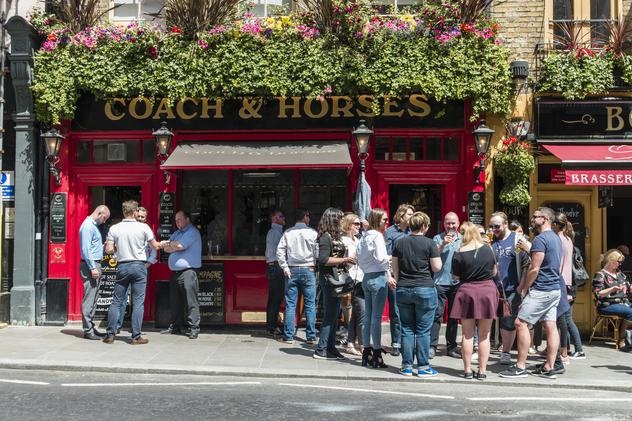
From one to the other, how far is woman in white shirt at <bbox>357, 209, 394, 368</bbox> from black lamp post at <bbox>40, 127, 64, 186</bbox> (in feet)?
18.6

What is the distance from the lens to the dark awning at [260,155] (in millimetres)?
10273

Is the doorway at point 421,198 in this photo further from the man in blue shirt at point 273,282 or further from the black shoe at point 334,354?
the black shoe at point 334,354

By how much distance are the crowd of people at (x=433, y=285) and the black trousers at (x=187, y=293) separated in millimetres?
1135

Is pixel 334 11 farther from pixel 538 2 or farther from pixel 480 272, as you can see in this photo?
pixel 480 272

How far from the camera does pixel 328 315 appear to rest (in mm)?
8602

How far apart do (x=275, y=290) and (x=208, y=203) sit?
215cm

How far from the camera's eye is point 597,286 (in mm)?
10172

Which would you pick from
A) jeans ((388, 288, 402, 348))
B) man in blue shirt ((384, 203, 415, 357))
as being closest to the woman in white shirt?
man in blue shirt ((384, 203, 415, 357))

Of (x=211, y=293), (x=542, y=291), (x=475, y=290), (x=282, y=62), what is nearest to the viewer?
(x=475, y=290)

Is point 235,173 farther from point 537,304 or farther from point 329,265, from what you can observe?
point 537,304

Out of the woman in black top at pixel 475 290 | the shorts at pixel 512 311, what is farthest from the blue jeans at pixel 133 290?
the shorts at pixel 512 311

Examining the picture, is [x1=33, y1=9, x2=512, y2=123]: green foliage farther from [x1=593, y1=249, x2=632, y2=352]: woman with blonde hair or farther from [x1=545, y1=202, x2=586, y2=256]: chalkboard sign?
[x1=593, y1=249, x2=632, y2=352]: woman with blonde hair

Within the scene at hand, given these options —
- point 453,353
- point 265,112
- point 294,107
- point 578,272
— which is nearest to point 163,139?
point 265,112

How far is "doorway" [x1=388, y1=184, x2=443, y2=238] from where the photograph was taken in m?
11.4
